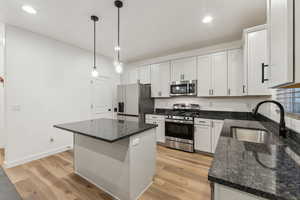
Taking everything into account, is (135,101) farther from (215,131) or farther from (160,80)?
(215,131)

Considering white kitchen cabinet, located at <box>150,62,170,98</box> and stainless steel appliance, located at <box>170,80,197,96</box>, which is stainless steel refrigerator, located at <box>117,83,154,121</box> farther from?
stainless steel appliance, located at <box>170,80,197,96</box>

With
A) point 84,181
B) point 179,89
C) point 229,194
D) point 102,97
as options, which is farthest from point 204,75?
point 84,181

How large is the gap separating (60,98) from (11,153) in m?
1.41

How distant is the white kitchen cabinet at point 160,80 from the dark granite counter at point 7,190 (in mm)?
3490

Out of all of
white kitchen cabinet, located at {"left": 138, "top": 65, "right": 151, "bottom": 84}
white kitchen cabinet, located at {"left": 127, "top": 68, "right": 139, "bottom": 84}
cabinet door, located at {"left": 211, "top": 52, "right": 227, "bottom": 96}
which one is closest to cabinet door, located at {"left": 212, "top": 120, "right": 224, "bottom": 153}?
cabinet door, located at {"left": 211, "top": 52, "right": 227, "bottom": 96}

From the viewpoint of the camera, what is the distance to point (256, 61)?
2.23 m

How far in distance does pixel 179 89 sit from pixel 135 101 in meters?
1.42

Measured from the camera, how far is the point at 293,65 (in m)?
0.66

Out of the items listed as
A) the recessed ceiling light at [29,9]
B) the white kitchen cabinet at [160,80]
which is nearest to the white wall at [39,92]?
the recessed ceiling light at [29,9]

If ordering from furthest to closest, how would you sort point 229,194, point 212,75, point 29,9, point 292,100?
point 212,75 → point 29,9 → point 292,100 → point 229,194

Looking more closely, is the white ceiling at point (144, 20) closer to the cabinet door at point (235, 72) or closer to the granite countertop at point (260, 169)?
the cabinet door at point (235, 72)

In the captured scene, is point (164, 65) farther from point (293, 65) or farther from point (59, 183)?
point (59, 183)

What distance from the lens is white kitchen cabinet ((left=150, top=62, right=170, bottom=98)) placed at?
3.85 meters

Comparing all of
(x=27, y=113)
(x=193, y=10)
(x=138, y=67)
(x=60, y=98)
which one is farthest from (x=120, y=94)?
(x=193, y=10)
